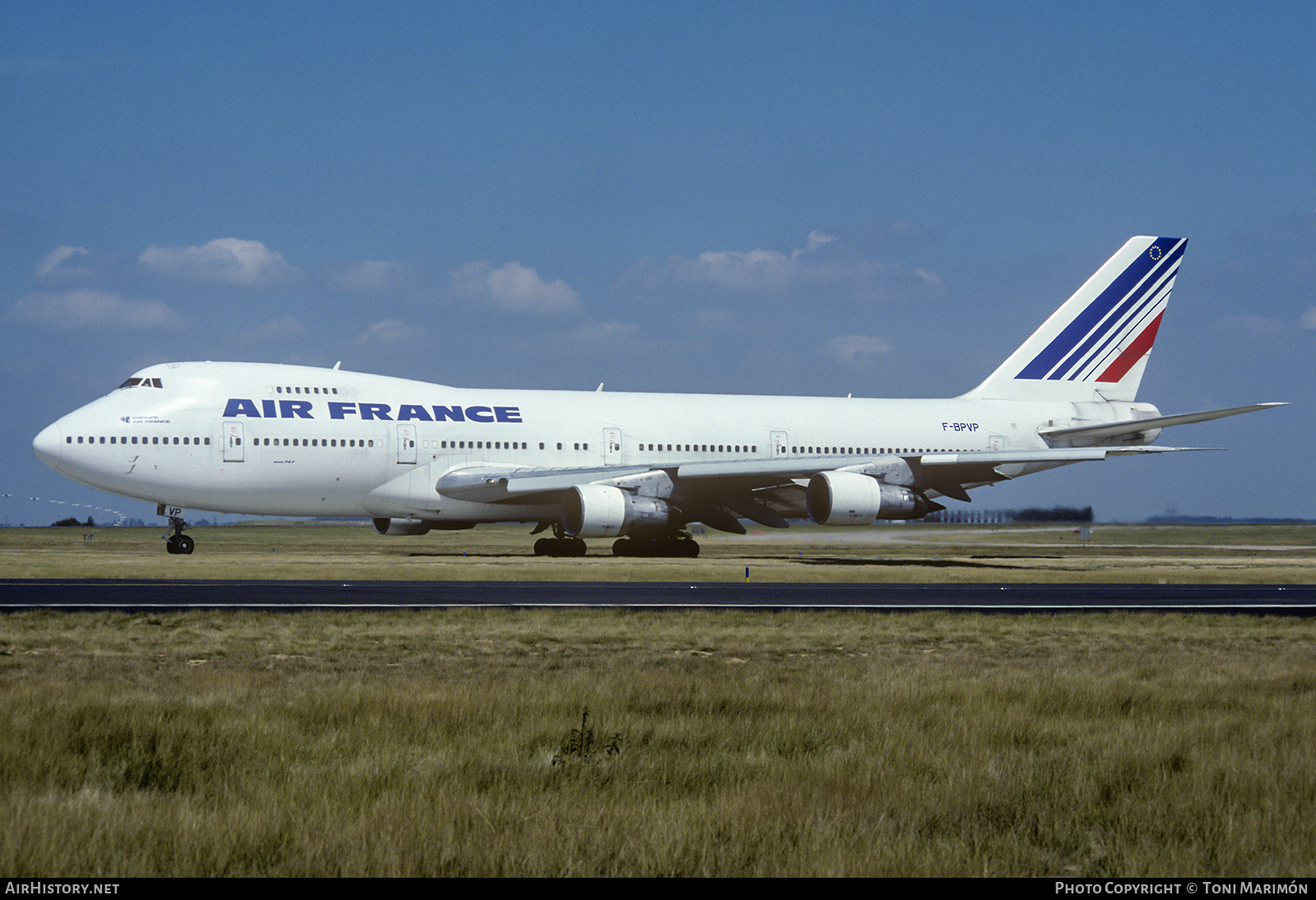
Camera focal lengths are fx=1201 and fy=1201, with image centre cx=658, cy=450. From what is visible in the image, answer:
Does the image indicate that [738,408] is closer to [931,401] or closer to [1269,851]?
[931,401]

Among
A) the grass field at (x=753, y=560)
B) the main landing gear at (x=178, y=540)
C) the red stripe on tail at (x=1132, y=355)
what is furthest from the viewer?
the red stripe on tail at (x=1132, y=355)

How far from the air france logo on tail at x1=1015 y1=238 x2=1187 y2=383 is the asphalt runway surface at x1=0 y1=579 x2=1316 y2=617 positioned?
62.7 ft

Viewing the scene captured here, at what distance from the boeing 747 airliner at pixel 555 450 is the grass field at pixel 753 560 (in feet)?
5.33

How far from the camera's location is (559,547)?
38.2m

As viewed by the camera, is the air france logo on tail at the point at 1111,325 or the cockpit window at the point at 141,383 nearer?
the cockpit window at the point at 141,383

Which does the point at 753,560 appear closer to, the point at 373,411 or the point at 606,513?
the point at 606,513

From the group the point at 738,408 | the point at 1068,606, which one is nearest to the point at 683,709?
the point at 1068,606

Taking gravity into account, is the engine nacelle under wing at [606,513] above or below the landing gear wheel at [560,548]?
above

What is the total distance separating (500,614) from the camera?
1777cm

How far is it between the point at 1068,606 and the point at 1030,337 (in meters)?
25.4

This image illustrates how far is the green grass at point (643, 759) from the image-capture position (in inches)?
241

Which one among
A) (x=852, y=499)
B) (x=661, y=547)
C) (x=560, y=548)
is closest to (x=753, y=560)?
(x=661, y=547)

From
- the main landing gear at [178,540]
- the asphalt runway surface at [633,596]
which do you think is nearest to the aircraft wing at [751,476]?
the main landing gear at [178,540]

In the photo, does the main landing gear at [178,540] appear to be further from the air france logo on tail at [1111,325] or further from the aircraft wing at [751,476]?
the air france logo on tail at [1111,325]
